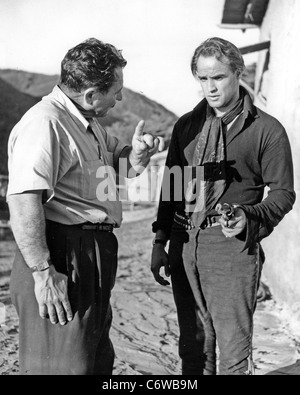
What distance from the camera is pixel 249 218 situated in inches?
88.5

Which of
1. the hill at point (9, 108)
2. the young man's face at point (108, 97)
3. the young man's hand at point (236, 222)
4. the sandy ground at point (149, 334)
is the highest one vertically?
the young man's face at point (108, 97)

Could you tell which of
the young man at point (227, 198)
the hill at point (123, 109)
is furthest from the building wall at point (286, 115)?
the hill at point (123, 109)

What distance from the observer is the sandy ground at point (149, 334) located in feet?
12.3

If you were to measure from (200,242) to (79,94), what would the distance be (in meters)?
0.83

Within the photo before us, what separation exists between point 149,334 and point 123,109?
2189 centimetres

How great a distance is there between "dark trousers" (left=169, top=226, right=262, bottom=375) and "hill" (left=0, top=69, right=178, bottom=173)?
599 inches

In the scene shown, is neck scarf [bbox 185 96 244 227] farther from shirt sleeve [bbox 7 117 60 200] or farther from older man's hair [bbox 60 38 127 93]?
shirt sleeve [bbox 7 117 60 200]

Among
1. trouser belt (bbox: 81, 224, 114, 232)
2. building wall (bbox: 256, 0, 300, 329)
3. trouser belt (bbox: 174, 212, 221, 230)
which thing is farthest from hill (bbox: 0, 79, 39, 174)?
trouser belt (bbox: 81, 224, 114, 232)

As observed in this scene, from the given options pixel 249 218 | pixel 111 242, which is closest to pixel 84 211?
pixel 111 242

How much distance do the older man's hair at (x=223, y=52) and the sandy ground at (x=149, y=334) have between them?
214 cm

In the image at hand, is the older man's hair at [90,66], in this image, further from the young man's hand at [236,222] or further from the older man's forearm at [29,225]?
the young man's hand at [236,222]

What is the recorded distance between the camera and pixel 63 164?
210cm

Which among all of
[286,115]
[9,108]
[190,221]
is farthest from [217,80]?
[9,108]
